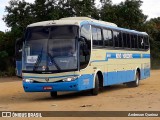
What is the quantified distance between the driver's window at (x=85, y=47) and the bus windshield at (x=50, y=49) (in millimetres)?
373

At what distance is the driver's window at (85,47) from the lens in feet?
59.4

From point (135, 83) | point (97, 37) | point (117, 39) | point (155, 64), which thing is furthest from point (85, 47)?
point (155, 64)

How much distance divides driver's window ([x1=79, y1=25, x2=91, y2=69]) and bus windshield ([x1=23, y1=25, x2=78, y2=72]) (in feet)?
1.22

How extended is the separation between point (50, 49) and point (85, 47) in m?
1.46

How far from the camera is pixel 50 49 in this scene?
17797 mm

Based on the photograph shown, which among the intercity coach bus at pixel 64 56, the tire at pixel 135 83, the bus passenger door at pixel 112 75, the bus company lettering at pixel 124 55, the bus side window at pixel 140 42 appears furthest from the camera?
the bus side window at pixel 140 42

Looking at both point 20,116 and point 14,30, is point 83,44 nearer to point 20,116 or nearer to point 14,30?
point 20,116

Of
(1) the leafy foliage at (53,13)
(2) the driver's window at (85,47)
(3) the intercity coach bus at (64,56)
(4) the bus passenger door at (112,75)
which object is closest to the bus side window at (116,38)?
(4) the bus passenger door at (112,75)

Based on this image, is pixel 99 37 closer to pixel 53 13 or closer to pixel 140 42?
pixel 140 42

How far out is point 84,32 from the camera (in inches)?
736

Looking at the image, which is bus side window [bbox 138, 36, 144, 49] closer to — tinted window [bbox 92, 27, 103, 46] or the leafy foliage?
tinted window [bbox 92, 27, 103, 46]

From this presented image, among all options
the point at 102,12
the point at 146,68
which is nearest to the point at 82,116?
the point at 146,68

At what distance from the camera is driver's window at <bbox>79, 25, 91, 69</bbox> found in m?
18.1

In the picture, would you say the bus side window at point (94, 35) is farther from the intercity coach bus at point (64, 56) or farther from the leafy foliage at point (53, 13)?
the leafy foliage at point (53, 13)
